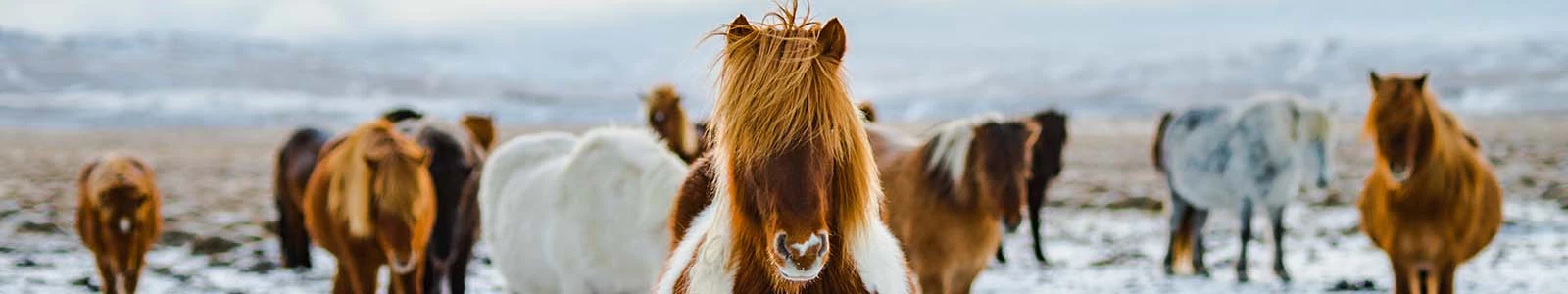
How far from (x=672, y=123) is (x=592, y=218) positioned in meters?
3.45

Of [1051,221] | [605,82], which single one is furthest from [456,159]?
[605,82]

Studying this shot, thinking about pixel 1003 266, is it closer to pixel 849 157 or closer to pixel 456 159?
pixel 456 159

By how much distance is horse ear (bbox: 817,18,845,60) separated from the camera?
234 centimetres

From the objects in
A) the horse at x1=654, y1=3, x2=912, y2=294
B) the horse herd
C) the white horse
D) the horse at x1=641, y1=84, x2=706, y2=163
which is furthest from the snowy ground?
the horse at x1=654, y1=3, x2=912, y2=294

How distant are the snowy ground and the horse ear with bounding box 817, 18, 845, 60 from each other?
21.0ft

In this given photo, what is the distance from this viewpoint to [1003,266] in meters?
9.60

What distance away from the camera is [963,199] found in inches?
224

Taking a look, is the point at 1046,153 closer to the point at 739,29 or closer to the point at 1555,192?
the point at 739,29

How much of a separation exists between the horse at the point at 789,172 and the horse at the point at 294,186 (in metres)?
7.10

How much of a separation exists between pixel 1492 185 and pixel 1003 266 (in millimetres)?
4154

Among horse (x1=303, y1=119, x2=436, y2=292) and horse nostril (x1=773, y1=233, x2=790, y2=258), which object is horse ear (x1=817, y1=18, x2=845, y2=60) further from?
horse (x1=303, y1=119, x2=436, y2=292)

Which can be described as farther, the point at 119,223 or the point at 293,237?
the point at 293,237

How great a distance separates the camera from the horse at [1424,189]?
548 centimetres

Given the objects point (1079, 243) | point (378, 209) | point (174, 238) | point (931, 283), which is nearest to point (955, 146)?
point (931, 283)
